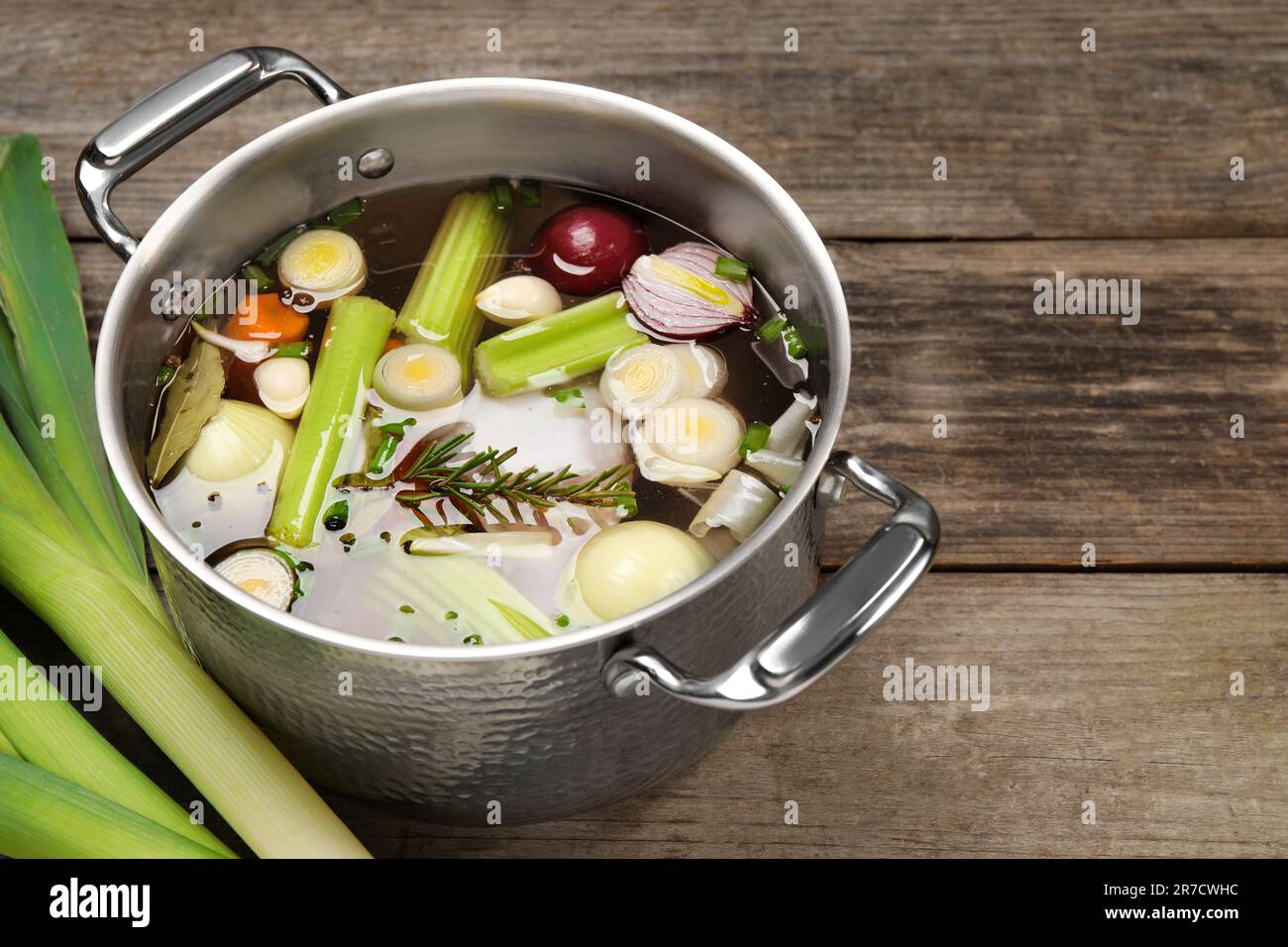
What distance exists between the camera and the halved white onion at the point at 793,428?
0.96 m

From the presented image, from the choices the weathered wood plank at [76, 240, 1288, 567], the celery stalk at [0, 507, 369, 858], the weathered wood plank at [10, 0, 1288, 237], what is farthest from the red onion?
the celery stalk at [0, 507, 369, 858]

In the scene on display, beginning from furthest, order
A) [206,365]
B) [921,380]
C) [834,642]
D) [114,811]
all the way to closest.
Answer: [921,380] → [206,365] → [114,811] → [834,642]

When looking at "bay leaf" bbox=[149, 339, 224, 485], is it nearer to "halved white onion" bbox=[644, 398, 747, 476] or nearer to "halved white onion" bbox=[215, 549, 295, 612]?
"halved white onion" bbox=[215, 549, 295, 612]

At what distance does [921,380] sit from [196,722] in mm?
722

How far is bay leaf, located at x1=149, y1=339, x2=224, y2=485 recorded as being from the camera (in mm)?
952

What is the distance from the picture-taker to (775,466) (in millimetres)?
954

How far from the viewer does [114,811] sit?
86 centimetres

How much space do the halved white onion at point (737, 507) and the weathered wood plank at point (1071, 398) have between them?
0.73 ft

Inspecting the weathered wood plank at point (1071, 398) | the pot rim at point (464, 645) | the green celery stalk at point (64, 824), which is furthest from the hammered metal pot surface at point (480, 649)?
the weathered wood plank at point (1071, 398)

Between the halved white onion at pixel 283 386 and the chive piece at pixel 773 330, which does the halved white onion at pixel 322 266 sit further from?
the chive piece at pixel 773 330

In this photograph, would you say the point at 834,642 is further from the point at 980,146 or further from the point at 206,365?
the point at 980,146

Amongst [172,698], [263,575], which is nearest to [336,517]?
[263,575]

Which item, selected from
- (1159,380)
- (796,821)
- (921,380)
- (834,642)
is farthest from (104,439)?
(1159,380)

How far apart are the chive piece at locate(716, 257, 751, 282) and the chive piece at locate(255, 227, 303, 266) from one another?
1.19 ft
